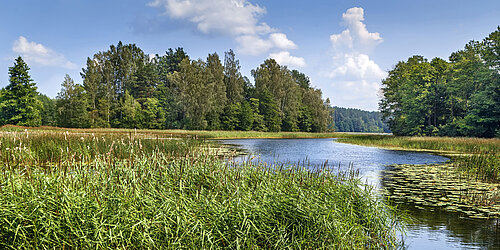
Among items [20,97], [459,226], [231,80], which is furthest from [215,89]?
[459,226]

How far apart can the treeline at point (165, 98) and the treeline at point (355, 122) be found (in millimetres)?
82519

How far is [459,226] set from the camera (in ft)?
21.6

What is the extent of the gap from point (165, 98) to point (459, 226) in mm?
62981

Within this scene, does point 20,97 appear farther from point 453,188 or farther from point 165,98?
point 453,188

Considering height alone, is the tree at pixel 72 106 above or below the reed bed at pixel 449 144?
above

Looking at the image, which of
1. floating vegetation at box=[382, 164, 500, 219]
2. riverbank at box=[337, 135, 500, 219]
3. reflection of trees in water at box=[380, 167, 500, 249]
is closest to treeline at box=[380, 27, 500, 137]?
riverbank at box=[337, 135, 500, 219]

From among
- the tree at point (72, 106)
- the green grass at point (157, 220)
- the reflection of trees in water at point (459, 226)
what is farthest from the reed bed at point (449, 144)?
the tree at point (72, 106)

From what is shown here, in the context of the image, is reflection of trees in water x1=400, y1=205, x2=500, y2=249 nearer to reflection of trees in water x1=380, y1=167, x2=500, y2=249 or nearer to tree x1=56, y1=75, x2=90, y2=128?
reflection of trees in water x1=380, y1=167, x2=500, y2=249

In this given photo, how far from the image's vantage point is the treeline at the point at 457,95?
32.2 meters

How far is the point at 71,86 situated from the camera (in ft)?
177

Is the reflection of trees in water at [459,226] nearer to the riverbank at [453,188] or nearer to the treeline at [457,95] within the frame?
the riverbank at [453,188]

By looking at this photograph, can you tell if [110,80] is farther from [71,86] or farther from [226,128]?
[226,128]

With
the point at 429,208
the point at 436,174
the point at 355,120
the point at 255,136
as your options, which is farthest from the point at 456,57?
the point at 355,120

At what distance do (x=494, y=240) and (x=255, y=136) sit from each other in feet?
157
